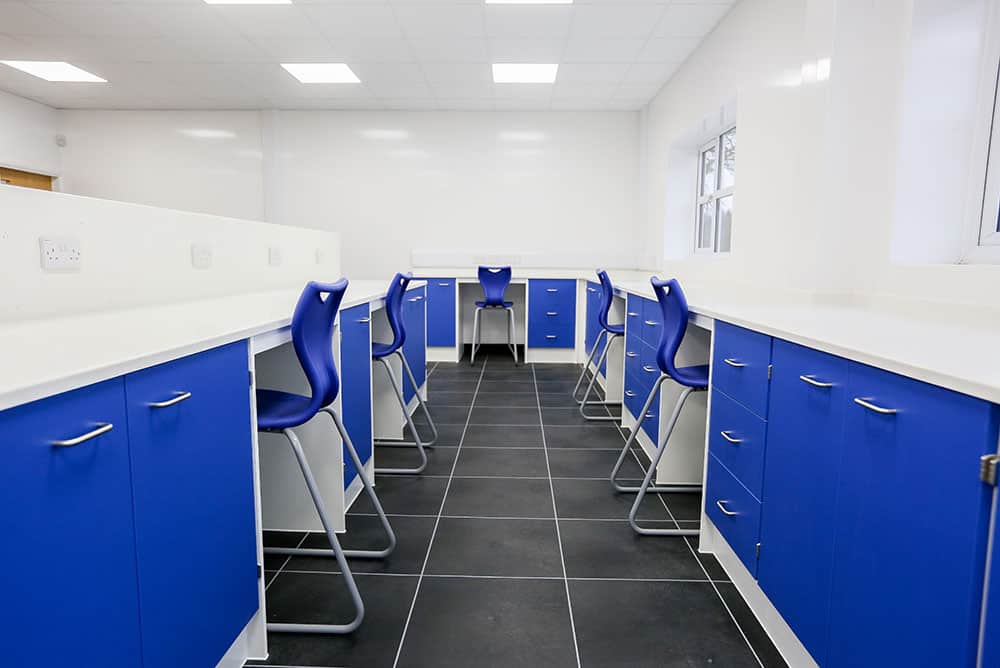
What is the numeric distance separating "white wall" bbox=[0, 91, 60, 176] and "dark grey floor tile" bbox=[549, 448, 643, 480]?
6560mm

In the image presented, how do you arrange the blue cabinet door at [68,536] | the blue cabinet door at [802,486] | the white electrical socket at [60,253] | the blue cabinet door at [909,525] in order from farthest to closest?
1. the white electrical socket at [60,253]
2. the blue cabinet door at [802,486]
3. the blue cabinet door at [909,525]
4. the blue cabinet door at [68,536]

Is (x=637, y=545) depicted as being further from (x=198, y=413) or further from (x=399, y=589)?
(x=198, y=413)

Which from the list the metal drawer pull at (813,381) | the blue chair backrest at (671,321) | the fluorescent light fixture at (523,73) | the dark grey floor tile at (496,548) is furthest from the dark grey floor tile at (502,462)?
the fluorescent light fixture at (523,73)

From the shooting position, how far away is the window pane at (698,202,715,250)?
517cm

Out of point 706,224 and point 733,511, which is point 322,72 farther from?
point 733,511

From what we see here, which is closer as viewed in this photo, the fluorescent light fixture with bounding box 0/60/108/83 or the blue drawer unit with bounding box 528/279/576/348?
the fluorescent light fixture with bounding box 0/60/108/83

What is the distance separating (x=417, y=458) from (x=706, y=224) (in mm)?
3552

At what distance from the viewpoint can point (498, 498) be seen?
262 centimetres

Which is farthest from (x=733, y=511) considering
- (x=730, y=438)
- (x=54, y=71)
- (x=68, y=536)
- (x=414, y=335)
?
(x=54, y=71)

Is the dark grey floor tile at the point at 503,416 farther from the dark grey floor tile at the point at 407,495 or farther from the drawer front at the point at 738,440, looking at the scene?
the drawer front at the point at 738,440

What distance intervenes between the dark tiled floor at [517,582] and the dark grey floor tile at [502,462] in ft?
0.05

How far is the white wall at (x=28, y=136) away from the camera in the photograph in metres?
6.13

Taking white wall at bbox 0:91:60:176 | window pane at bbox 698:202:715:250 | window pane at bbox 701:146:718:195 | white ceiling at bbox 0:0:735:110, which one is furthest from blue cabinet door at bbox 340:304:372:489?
white wall at bbox 0:91:60:176

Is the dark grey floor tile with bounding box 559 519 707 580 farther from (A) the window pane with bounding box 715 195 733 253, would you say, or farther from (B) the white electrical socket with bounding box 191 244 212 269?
(A) the window pane with bounding box 715 195 733 253
